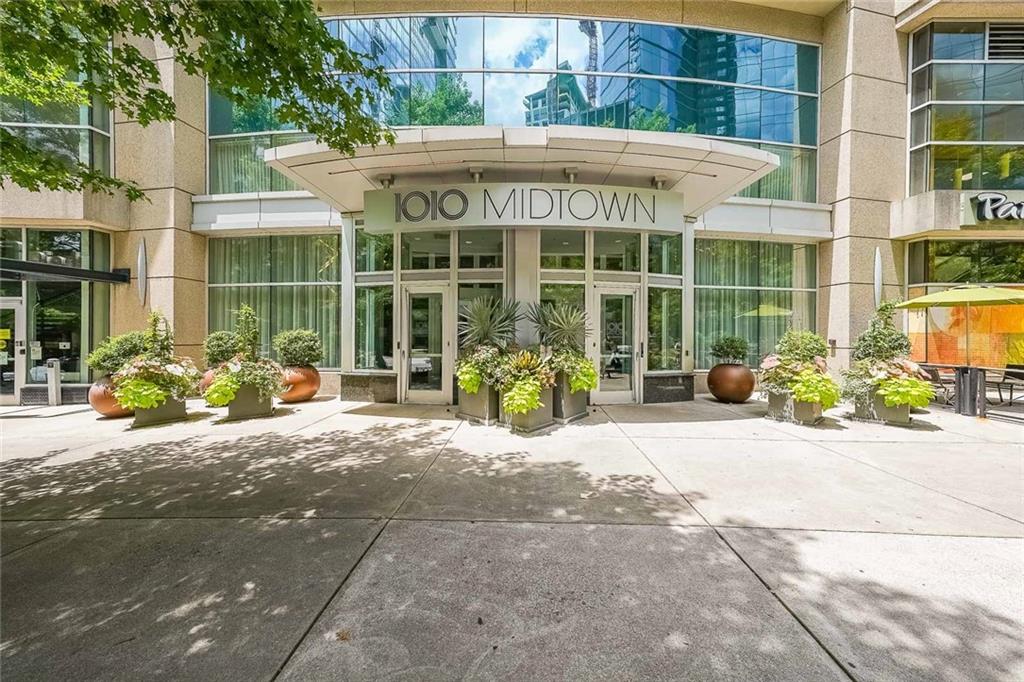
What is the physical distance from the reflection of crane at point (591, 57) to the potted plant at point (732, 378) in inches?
305

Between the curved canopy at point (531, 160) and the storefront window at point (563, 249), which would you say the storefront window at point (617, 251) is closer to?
the storefront window at point (563, 249)

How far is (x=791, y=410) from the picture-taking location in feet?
Result: 26.8

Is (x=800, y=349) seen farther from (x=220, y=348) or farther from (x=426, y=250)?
(x=220, y=348)

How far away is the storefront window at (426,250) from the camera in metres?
9.62

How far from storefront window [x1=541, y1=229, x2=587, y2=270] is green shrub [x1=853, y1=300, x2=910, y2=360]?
6.13 m

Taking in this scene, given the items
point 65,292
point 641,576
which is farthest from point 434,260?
point 65,292

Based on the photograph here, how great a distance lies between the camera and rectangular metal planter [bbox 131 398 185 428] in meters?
7.77

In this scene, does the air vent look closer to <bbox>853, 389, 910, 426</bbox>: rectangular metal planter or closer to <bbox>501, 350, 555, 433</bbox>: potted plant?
<bbox>853, 389, 910, 426</bbox>: rectangular metal planter

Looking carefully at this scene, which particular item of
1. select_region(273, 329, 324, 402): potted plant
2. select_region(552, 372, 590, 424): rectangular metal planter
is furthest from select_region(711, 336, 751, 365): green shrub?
select_region(273, 329, 324, 402): potted plant

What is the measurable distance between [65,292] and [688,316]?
52.4ft

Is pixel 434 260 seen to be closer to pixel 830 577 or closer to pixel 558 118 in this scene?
pixel 558 118

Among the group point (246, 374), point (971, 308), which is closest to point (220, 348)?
point (246, 374)

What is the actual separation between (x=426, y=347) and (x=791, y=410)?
751 centimetres

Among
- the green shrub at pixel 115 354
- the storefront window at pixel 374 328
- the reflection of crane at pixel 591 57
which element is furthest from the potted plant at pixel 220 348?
the reflection of crane at pixel 591 57
